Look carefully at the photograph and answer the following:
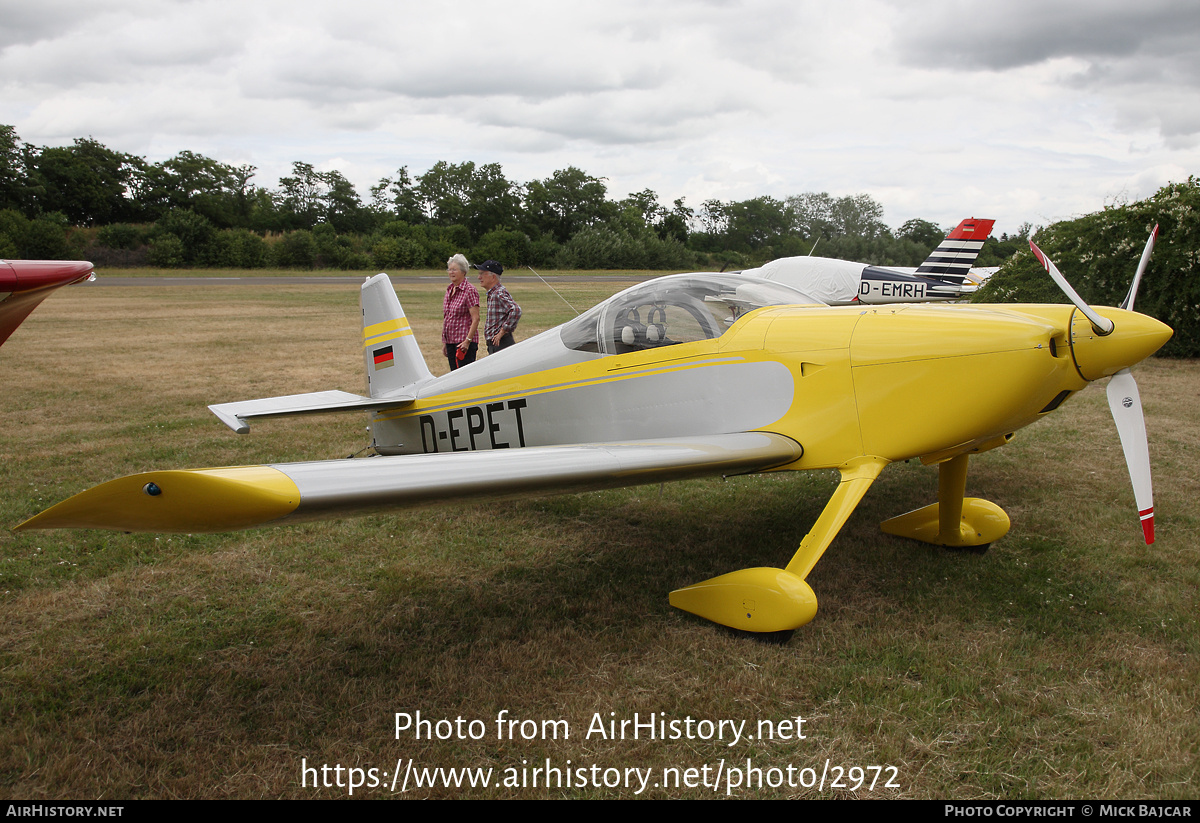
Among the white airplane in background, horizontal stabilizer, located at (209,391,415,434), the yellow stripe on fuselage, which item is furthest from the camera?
the white airplane in background

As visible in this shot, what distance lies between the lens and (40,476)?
5777mm

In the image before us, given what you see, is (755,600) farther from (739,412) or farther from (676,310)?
(676,310)

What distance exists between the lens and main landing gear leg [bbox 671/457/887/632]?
126 inches

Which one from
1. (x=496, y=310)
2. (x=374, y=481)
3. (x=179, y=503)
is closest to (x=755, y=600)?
(x=374, y=481)

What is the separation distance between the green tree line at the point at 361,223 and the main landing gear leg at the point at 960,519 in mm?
30900

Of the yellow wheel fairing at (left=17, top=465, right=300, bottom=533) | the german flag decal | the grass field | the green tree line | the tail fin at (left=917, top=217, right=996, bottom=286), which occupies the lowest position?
the grass field

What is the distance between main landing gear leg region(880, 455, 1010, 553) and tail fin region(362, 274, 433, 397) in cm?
378

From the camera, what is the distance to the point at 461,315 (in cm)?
733

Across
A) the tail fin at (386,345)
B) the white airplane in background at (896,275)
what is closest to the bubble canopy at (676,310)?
the tail fin at (386,345)

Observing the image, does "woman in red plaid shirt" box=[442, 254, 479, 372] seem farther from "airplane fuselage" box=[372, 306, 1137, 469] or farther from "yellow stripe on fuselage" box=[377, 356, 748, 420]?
"airplane fuselage" box=[372, 306, 1137, 469]

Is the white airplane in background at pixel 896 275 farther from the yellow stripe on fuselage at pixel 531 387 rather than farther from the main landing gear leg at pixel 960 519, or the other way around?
the yellow stripe on fuselage at pixel 531 387

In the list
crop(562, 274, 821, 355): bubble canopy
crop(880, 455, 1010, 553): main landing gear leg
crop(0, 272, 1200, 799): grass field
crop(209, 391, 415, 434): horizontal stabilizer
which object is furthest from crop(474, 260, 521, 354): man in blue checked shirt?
crop(880, 455, 1010, 553): main landing gear leg

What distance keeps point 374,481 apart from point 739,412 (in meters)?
2.08
